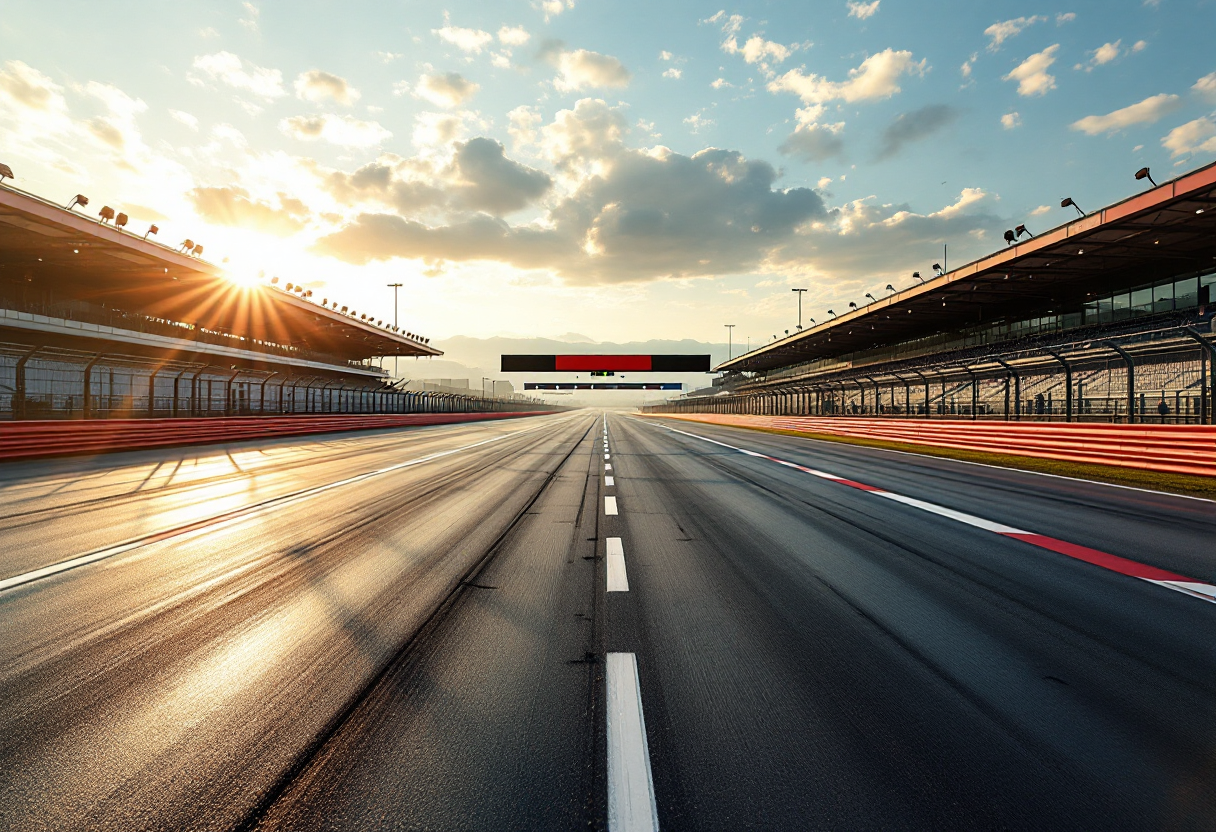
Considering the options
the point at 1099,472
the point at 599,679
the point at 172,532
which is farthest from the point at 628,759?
the point at 1099,472

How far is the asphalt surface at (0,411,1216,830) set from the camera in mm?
1746

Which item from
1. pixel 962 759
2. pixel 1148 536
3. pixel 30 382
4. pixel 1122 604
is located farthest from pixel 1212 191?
pixel 30 382

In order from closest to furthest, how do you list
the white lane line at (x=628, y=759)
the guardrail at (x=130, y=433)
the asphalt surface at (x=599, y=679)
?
1. the white lane line at (x=628, y=759)
2. the asphalt surface at (x=599, y=679)
3. the guardrail at (x=130, y=433)

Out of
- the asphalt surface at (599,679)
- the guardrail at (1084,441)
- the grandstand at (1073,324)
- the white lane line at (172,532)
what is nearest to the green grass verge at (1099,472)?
the guardrail at (1084,441)

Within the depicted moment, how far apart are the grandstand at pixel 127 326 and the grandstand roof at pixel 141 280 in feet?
0.21

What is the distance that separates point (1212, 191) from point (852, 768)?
892 inches

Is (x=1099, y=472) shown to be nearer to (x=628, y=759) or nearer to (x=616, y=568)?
(x=616, y=568)

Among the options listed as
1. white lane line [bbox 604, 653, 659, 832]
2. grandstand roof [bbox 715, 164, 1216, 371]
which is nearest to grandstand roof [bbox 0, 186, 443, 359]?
white lane line [bbox 604, 653, 659, 832]

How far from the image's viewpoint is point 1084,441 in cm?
1254

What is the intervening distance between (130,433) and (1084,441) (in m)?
26.0

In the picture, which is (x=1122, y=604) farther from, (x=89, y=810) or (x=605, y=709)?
(x=89, y=810)

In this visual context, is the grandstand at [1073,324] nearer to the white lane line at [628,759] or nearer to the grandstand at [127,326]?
the white lane line at [628,759]

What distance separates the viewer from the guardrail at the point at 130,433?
13617 millimetres

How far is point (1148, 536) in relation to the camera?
17.9 feet
